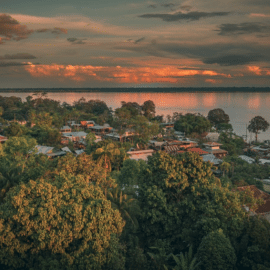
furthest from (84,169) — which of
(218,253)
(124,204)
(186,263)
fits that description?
(218,253)

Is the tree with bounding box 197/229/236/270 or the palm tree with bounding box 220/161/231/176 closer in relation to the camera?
the tree with bounding box 197/229/236/270

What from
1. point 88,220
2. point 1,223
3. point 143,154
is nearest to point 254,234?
point 88,220

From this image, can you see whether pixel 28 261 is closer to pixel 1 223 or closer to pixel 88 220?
pixel 1 223

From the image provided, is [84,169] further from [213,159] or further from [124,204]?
[213,159]

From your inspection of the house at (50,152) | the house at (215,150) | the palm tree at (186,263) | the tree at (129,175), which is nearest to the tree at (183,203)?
the palm tree at (186,263)

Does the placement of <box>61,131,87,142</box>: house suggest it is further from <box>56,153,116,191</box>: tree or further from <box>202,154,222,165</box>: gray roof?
<box>56,153,116,191</box>: tree

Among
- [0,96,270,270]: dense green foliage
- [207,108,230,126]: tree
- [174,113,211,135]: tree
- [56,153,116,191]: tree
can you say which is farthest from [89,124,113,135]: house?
[56,153,116,191]: tree

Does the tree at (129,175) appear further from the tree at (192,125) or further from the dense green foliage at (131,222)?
the tree at (192,125)
